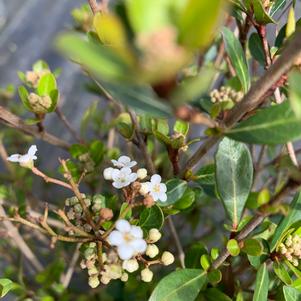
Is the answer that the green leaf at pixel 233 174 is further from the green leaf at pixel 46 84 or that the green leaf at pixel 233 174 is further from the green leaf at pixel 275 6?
the green leaf at pixel 46 84

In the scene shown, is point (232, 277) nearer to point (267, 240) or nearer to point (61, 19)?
point (267, 240)

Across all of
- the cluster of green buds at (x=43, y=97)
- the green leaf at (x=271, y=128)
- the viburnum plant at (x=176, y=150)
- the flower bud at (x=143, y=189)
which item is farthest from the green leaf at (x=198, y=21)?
the cluster of green buds at (x=43, y=97)

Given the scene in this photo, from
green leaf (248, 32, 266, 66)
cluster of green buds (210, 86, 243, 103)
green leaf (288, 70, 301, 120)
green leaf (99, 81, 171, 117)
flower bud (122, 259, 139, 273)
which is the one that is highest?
green leaf (288, 70, 301, 120)

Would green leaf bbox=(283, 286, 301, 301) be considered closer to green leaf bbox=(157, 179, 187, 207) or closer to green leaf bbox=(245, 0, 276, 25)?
green leaf bbox=(157, 179, 187, 207)

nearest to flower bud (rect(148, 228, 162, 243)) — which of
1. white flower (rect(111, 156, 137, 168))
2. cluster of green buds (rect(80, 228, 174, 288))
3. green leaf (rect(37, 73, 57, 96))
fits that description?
cluster of green buds (rect(80, 228, 174, 288))

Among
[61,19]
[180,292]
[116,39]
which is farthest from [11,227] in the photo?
[61,19]

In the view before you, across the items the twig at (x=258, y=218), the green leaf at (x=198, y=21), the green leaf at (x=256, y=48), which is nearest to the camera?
the green leaf at (x=198, y=21)

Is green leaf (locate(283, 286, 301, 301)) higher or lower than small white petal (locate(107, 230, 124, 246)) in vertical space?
lower
